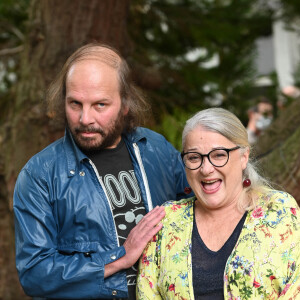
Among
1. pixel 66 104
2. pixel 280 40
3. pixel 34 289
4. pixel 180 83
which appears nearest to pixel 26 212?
pixel 34 289

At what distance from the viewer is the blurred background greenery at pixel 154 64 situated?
4746 mm

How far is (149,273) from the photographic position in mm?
2566

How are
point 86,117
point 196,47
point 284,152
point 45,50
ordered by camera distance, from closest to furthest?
point 86,117 → point 284,152 → point 45,50 → point 196,47

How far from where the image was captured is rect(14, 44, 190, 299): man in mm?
2566

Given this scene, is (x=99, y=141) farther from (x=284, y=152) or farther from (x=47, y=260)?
(x=284, y=152)

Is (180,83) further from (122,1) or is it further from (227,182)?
(227,182)

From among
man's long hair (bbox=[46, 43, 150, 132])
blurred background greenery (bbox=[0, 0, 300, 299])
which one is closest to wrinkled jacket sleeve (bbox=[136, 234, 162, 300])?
man's long hair (bbox=[46, 43, 150, 132])

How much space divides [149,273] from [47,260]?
0.48 metres

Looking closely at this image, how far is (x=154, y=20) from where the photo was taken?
21.2 feet

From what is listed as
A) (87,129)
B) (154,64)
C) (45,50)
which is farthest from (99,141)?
(154,64)

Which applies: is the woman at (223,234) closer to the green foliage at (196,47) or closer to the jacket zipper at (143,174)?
the jacket zipper at (143,174)

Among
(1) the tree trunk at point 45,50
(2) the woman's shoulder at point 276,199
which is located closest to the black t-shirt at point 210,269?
(2) the woman's shoulder at point 276,199

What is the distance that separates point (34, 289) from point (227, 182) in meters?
1.03

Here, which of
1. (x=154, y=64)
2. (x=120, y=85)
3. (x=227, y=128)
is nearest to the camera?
(x=227, y=128)
